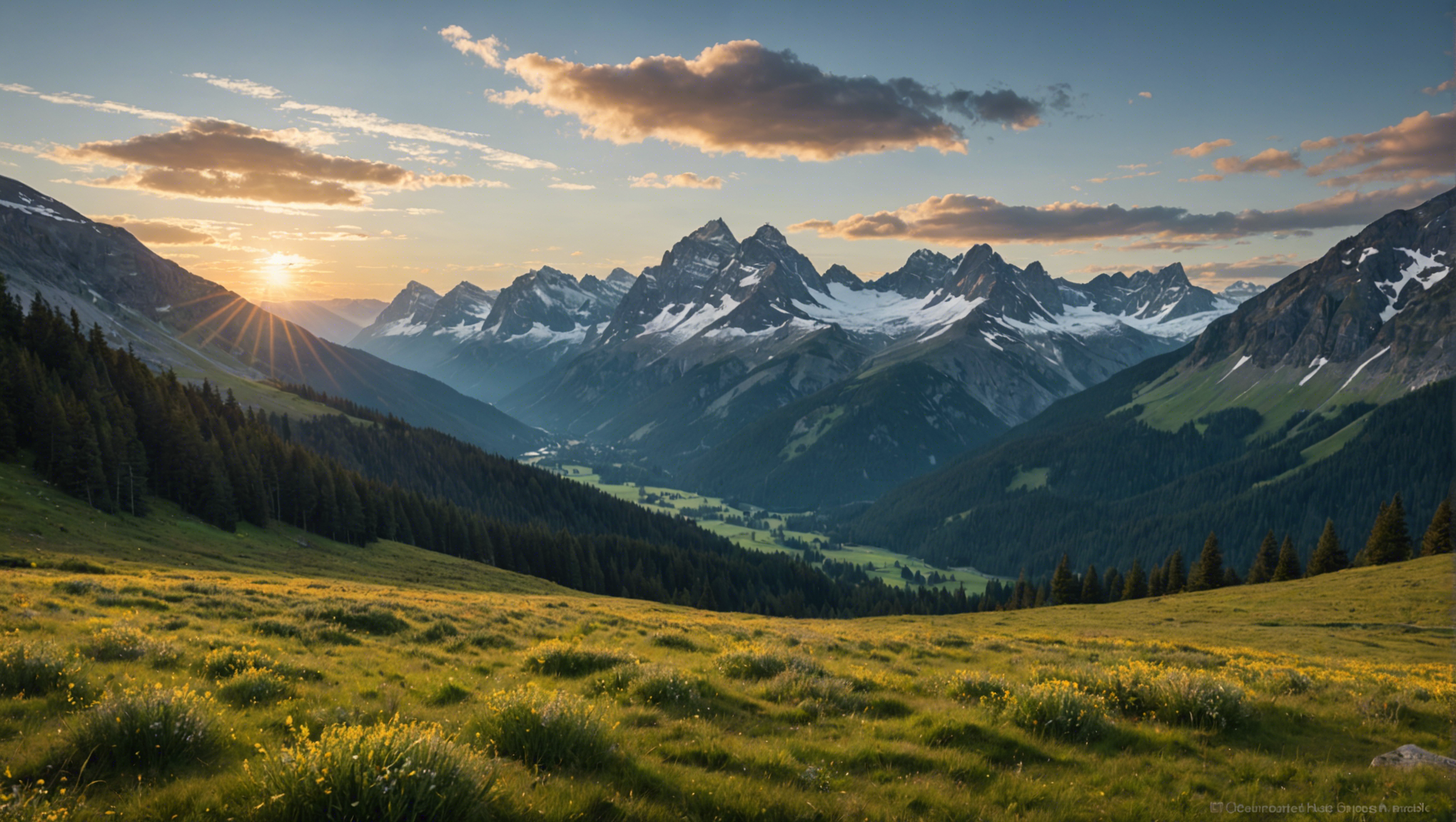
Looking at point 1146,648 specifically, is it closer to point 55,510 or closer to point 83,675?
point 83,675

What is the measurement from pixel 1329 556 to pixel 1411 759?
10328cm

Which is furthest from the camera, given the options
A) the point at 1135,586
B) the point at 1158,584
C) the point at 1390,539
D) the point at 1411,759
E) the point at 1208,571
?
the point at 1158,584

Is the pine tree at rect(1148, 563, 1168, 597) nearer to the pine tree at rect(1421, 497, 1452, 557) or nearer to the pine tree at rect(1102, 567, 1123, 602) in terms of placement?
the pine tree at rect(1102, 567, 1123, 602)

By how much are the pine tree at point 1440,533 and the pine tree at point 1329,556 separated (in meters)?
8.17

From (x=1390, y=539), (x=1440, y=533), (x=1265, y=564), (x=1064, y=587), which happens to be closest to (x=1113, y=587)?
(x=1064, y=587)

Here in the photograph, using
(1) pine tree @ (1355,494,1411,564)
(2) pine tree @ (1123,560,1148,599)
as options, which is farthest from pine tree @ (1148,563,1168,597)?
(1) pine tree @ (1355,494,1411,564)

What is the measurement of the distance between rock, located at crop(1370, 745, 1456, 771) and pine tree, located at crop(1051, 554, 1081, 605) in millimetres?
100247

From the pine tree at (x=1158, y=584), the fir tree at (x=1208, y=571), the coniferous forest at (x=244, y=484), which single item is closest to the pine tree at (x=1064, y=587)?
the pine tree at (x=1158, y=584)

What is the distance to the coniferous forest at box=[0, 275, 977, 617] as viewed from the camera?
68062mm

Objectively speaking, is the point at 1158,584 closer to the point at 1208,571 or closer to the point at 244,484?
the point at 1208,571

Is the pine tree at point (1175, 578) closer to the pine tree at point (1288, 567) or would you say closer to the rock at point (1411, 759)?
the pine tree at point (1288, 567)

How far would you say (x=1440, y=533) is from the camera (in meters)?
80.6

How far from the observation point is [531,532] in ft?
429

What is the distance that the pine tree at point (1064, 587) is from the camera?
10256 cm
